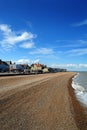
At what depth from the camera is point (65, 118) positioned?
11508mm

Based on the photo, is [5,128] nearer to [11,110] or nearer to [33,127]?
[33,127]

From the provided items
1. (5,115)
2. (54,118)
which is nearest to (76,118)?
(54,118)

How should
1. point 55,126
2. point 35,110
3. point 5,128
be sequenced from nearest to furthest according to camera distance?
point 5,128, point 55,126, point 35,110

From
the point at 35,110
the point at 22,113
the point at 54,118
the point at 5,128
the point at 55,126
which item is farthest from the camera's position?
the point at 35,110

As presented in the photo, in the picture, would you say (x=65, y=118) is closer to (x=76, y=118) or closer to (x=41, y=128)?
(x=76, y=118)

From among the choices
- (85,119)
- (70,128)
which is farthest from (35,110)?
(70,128)

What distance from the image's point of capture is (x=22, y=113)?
12102mm

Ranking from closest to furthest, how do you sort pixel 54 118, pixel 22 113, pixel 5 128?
pixel 5 128 < pixel 54 118 < pixel 22 113

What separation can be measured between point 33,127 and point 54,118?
199 cm

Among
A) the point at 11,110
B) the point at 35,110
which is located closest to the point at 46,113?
the point at 35,110

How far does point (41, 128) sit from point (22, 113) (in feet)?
9.37

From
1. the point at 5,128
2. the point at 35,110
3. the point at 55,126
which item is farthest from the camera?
the point at 35,110

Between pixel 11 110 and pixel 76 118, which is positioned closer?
pixel 76 118

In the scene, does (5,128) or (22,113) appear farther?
(22,113)
